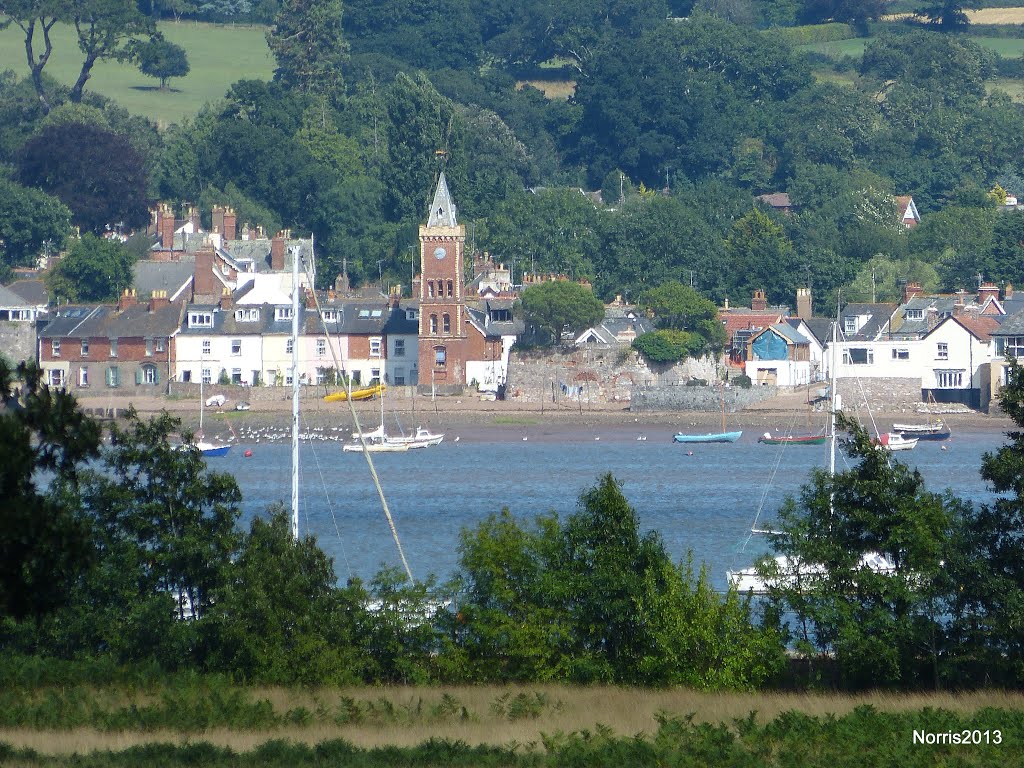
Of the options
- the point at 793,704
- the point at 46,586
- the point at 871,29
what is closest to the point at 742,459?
the point at 793,704

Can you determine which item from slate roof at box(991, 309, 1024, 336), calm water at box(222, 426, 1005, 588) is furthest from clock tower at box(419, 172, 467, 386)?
slate roof at box(991, 309, 1024, 336)

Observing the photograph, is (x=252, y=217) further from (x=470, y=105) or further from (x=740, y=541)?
(x=740, y=541)

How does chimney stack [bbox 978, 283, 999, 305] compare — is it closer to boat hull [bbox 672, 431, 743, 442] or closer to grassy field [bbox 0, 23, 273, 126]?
boat hull [bbox 672, 431, 743, 442]

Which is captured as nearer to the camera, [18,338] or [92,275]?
[18,338]

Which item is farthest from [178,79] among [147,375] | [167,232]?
[147,375]

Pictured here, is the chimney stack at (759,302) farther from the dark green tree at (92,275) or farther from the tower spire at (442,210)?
the dark green tree at (92,275)

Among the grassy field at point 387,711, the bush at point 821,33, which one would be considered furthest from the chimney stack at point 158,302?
the bush at point 821,33

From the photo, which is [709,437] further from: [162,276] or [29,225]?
[29,225]
